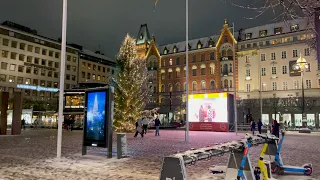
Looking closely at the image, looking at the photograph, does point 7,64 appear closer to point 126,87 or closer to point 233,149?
point 126,87

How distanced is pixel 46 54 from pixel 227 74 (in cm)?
5096

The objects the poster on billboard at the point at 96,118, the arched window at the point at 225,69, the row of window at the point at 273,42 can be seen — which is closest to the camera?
the poster on billboard at the point at 96,118

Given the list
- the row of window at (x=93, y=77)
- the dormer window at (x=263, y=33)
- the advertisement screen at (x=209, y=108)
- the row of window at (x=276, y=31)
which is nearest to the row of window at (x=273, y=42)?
the row of window at (x=276, y=31)

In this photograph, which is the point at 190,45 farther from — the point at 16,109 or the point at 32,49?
the point at 16,109

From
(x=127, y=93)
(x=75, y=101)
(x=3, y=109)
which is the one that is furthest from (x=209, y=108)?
(x=3, y=109)

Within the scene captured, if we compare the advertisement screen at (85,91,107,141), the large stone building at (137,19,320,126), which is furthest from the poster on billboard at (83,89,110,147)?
the large stone building at (137,19,320,126)

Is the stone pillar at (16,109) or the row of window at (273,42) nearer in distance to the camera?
the stone pillar at (16,109)

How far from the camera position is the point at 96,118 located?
43.7ft

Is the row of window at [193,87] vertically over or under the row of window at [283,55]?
under

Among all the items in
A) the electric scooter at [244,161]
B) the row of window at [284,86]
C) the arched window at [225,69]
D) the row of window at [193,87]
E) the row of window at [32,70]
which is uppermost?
the row of window at [32,70]

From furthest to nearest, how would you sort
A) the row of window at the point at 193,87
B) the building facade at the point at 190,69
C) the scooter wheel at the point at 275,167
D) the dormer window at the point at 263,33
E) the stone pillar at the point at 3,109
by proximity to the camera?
1. the row of window at the point at 193,87
2. the building facade at the point at 190,69
3. the dormer window at the point at 263,33
4. the stone pillar at the point at 3,109
5. the scooter wheel at the point at 275,167

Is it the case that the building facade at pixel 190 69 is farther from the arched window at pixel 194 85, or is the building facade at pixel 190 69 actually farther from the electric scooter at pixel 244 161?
the electric scooter at pixel 244 161

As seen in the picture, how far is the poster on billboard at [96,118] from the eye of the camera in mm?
12875

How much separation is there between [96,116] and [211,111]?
83.8 feet
